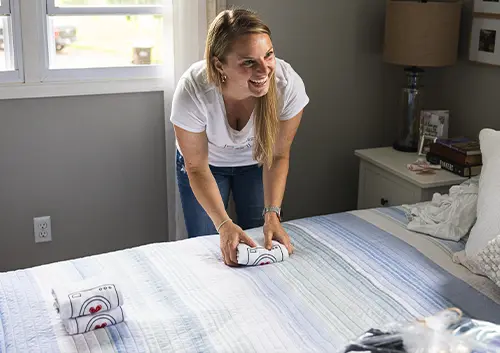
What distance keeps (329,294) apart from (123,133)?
1413mm

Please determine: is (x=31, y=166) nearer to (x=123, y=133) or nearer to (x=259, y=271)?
(x=123, y=133)

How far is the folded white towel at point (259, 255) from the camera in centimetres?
186

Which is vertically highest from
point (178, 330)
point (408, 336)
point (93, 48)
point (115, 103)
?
point (93, 48)

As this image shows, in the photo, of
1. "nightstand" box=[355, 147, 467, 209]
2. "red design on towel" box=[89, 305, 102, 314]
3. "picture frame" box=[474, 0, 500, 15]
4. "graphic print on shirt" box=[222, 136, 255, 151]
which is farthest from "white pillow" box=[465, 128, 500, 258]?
"red design on towel" box=[89, 305, 102, 314]

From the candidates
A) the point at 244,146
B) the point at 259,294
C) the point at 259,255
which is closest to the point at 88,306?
the point at 259,294

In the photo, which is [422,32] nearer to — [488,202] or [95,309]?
[488,202]

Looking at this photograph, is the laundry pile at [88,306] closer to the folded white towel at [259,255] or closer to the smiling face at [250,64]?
the folded white towel at [259,255]

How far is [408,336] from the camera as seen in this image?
4.09 feet

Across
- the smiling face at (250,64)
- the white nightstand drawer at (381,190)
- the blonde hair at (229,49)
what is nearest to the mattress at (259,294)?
the blonde hair at (229,49)

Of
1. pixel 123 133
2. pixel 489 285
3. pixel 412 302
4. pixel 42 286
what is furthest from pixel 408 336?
pixel 123 133

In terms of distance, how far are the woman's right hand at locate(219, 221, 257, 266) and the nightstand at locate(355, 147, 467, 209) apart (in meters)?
0.90

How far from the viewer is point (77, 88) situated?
2.70 metres

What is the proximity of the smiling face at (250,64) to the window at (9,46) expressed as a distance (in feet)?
3.39

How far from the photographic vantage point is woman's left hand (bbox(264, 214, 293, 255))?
1.96 meters
